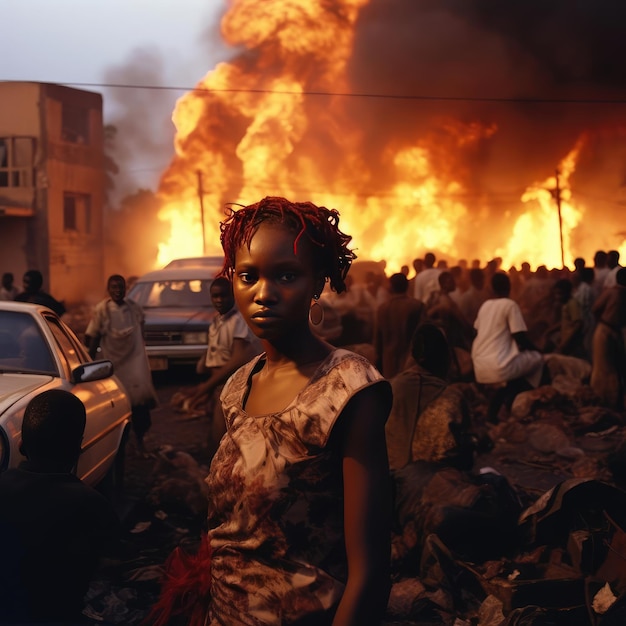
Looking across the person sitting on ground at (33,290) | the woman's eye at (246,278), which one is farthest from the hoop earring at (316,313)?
the person sitting on ground at (33,290)

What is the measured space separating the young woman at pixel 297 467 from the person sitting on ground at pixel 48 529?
806 millimetres

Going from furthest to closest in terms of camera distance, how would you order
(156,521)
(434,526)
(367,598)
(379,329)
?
(379,329) → (156,521) → (434,526) → (367,598)

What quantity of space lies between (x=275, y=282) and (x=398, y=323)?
27.1 feet

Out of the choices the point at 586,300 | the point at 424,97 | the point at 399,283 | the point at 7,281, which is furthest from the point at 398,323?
the point at 424,97

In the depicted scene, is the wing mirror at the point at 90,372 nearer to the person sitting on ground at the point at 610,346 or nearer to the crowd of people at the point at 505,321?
the crowd of people at the point at 505,321

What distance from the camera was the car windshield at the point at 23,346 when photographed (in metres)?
5.61

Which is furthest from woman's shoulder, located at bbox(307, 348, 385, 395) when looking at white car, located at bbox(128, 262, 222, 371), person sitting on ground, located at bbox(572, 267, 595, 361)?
white car, located at bbox(128, 262, 222, 371)

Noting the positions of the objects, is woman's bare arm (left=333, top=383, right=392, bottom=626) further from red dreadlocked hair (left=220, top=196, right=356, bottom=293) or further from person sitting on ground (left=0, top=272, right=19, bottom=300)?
person sitting on ground (left=0, top=272, right=19, bottom=300)

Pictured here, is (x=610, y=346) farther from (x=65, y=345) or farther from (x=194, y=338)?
(x=65, y=345)

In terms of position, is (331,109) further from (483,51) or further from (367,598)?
(367,598)

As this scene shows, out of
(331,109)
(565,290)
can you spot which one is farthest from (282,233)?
(331,109)

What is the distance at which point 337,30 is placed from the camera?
99.9 feet

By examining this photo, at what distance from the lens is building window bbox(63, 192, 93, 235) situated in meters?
34.9

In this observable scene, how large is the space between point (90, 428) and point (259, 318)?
378cm
